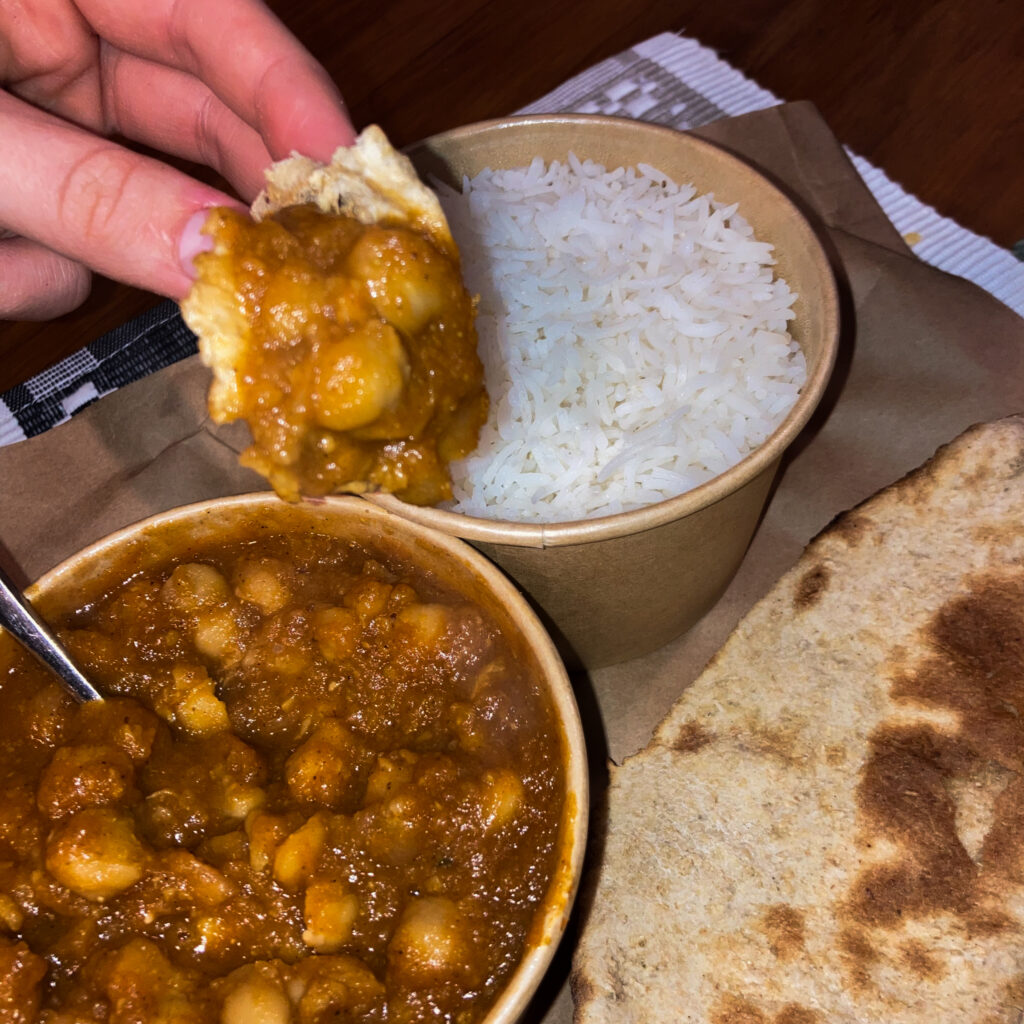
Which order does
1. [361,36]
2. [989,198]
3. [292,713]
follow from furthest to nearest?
[361,36] → [989,198] → [292,713]

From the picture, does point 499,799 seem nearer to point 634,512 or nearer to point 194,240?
point 634,512

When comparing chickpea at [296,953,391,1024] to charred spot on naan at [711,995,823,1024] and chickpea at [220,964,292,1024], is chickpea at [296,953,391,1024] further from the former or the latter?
charred spot on naan at [711,995,823,1024]

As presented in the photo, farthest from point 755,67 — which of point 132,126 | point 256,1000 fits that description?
point 256,1000

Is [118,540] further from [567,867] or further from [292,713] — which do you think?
[567,867]

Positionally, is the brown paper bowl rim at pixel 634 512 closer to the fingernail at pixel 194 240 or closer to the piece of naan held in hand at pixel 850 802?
the piece of naan held in hand at pixel 850 802

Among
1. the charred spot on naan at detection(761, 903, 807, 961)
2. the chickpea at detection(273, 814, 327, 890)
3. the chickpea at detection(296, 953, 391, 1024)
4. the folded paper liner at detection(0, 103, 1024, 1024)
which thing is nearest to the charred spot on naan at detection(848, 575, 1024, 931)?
the charred spot on naan at detection(761, 903, 807, 961)

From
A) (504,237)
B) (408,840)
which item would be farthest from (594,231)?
(408,840)
